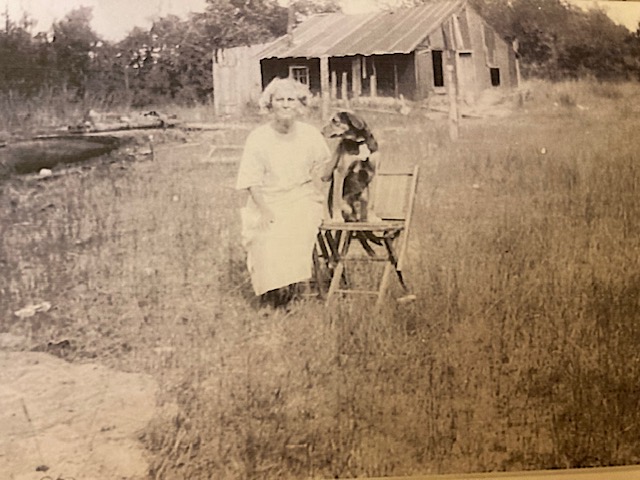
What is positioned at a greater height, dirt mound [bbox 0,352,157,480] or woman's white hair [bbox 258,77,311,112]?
woman's white hair [bbox 258,77,311,112]

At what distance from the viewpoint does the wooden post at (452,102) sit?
72.0 inches

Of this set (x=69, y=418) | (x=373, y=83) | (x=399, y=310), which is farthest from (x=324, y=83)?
(x=69, y=418)

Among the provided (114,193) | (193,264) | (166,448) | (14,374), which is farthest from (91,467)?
(114,193)

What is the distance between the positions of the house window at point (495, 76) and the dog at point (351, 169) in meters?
0.37

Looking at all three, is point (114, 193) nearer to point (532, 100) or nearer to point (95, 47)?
point (95, 47)

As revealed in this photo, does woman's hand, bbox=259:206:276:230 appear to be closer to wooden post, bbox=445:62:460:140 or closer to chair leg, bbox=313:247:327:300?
chair leg, bbox=313:247:327:300

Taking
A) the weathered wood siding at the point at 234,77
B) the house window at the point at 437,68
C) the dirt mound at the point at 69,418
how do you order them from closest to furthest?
the dirt mound at the point at 69,418 → the weathered wood siding at the point at 234,77 → the house window at the point at 437,68

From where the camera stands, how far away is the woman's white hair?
1.77 metres

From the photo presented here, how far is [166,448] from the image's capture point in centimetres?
167

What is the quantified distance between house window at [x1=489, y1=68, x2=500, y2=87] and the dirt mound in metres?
1.17

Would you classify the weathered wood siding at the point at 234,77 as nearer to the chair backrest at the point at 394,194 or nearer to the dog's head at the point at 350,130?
the dog's head at the point at 350,130

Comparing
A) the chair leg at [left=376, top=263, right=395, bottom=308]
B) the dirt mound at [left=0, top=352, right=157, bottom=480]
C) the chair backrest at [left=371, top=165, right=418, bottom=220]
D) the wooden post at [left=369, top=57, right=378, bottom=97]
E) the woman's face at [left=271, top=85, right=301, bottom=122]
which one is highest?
the wooden post at [left=369, top=57, right=378, bottom=97]

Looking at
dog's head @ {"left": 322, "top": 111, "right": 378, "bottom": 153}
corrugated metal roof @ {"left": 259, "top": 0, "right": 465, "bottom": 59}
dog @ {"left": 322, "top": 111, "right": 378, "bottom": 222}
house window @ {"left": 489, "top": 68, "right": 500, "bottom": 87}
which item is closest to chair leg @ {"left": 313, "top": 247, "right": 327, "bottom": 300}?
dog @ {"left": 322, "top": 111, "right": 378, "bottom": 222}

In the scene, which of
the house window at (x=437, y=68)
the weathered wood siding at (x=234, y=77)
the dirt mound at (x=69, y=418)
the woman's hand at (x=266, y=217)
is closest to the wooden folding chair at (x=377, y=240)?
the woman's hand at (x=266, y=217)
